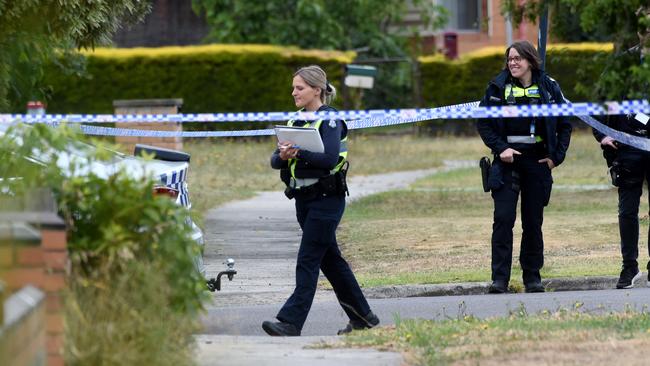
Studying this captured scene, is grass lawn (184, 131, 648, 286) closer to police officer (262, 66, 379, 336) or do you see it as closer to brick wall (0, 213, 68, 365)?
police officer (262, 66, 379, 336)

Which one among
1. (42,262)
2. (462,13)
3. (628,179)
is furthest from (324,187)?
(462,13)

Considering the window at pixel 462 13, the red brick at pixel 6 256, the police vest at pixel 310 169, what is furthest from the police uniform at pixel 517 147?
the window at pixel 462 13

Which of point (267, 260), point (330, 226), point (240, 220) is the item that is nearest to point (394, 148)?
point (240, 220)

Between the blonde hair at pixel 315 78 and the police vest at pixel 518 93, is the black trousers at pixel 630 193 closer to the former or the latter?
the police vest at pixel 518 93

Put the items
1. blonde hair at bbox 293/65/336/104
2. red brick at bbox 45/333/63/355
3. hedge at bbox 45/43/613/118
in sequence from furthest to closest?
hedge at bbox 45/43/613/118 < blonde hair at bbox 293/65/336/104 < red brick at bbox 45/333/63/355

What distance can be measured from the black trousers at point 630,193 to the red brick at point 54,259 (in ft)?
19.5

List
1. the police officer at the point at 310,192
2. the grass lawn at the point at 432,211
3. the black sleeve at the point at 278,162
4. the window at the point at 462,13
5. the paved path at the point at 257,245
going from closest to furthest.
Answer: the police officer at the point at 310,192, the black sleeve at the point at 278,162, the paved path at the point at 257,245, the grass lawn at the point at 432,211, the window at the point at 462,13

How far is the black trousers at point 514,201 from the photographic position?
403 inches

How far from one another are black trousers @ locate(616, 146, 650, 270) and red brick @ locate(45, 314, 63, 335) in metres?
6.05

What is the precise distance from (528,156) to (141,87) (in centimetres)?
2051

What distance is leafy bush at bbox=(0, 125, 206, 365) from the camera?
577 centimetres

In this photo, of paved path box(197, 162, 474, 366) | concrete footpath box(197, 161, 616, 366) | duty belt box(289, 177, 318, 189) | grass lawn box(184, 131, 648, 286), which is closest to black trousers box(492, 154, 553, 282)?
concrete footpath box(197, 161, 616, 366)

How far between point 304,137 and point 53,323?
2.90m

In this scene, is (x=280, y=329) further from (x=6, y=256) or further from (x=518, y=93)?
(x=6, y=256)
